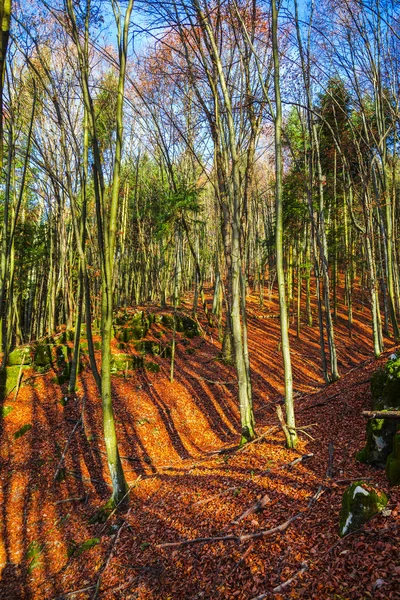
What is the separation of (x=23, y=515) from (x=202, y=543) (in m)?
4.25

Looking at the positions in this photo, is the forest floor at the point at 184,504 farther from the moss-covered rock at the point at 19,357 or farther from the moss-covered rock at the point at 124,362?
the moss-covered rock at the point at 124,362

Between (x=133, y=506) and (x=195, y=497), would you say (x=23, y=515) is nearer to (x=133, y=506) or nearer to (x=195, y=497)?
(x=133, y=506)

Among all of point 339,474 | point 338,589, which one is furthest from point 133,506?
point 338,589

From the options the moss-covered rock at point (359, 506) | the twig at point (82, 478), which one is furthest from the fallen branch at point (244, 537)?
the twig at point (82, 478)

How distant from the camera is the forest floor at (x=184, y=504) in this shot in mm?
3213

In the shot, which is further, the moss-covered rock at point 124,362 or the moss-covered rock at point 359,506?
the moss-covered rock at point 124,362

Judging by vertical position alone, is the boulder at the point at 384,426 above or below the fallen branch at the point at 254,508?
above

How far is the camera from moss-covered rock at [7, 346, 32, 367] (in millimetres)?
10982

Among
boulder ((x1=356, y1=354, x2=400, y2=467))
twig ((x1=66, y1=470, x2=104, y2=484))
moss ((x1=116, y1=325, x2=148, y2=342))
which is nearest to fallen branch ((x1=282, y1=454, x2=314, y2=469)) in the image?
boulder ((x1=356, y1=354, x2=400, y2=467))

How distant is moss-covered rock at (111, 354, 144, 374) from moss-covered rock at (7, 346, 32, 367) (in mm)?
2866

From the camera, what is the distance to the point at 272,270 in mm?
29438

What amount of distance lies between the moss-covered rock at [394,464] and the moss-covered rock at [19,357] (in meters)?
10.7

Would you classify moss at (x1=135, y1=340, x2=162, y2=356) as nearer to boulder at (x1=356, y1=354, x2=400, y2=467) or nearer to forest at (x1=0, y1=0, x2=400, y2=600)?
forest at (x1=0, y1=0, x2=400, y2=600)

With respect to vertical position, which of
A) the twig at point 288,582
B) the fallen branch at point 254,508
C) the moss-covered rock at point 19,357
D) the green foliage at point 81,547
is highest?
the moss-covered rock at point 19,357
